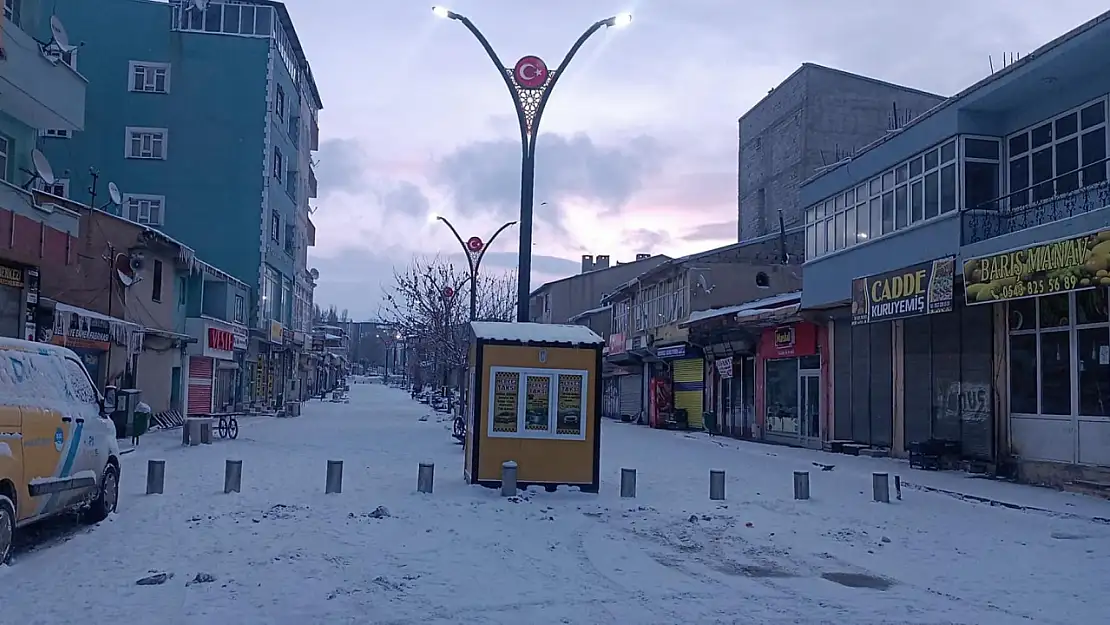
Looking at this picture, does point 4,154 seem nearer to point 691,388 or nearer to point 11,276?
point 11,276

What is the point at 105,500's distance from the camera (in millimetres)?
11422

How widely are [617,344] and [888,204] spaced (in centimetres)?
2917

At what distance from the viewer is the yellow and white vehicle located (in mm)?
8727

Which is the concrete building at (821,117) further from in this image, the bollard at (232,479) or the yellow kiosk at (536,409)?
the bollard at (232,479)

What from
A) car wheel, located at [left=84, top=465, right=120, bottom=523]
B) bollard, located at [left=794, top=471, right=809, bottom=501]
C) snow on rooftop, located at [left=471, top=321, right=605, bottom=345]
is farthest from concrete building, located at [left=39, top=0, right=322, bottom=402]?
bollard, located at [left=794, top=471, right=809, bottom=501]

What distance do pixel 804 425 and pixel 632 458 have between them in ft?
26.4

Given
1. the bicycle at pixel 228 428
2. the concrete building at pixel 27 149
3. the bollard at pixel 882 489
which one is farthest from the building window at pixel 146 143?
the bollard at pixel 882 489

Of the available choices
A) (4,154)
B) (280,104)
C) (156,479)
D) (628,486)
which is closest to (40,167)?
(4,154)

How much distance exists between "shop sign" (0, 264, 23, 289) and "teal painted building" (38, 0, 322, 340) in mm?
22849

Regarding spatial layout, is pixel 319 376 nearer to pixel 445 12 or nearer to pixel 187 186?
pixel 187 186

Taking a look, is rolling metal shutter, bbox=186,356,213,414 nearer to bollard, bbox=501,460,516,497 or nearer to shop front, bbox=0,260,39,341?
shop front, bbox=0,260,39,341

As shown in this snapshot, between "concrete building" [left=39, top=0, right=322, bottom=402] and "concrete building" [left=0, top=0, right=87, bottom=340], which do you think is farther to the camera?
"concrete building" [left=39, top=0, right=322, bottom=402]

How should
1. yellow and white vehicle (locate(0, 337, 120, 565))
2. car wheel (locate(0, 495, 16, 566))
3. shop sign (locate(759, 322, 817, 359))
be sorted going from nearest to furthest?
car wheel (locate(0, 495, 16, 566)) < yellow and white vehicle (locate(0, 337, 120, 565)) < shop sign (locate(759, 322, 817, 359))

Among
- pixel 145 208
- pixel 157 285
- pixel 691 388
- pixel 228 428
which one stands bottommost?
pixel 228 428
